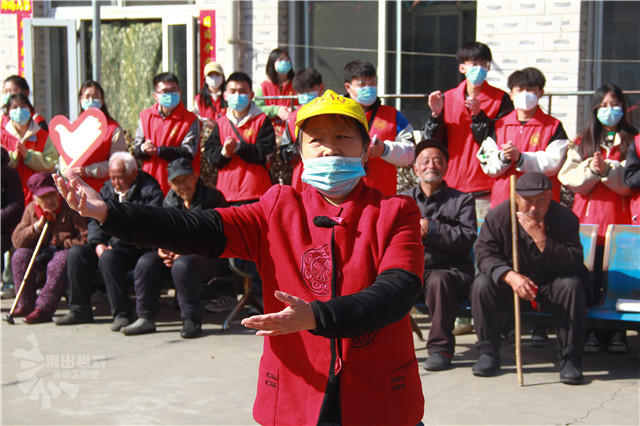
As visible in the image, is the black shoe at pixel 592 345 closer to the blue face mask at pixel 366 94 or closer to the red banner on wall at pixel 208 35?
the blue face mask at pixel 366 94

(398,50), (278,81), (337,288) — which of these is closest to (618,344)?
(337,288)

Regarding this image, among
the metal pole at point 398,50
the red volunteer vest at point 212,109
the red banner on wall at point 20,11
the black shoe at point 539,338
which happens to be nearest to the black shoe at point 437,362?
the black shoe at point 539,338

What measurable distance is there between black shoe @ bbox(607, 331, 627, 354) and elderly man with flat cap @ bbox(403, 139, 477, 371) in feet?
3.76

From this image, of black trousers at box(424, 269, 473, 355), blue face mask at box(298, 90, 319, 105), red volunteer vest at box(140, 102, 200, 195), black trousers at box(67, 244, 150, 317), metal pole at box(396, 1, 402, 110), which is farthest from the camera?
metal pole at box(396, 1, 402, 110)

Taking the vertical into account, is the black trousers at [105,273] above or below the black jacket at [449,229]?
below

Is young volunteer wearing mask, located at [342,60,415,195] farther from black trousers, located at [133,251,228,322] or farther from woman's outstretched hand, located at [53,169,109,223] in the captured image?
woman's outstretched hand, located at [53,169,109,223]

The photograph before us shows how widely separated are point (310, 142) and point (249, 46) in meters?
9.09

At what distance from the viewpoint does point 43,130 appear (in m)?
8.72

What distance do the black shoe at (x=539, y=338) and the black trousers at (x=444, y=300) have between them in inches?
29.7

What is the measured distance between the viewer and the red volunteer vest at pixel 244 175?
7258mm

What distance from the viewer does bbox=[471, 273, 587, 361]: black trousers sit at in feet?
17.9

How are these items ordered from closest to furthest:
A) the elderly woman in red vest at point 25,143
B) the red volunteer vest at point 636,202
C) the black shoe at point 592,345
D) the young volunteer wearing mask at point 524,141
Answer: the black shoe at point 592,345 → the red volunteer vest at point 636,202 → the young volunteer wearing mask at point 524,141 → the elderly woman in red vest at point 25,143
